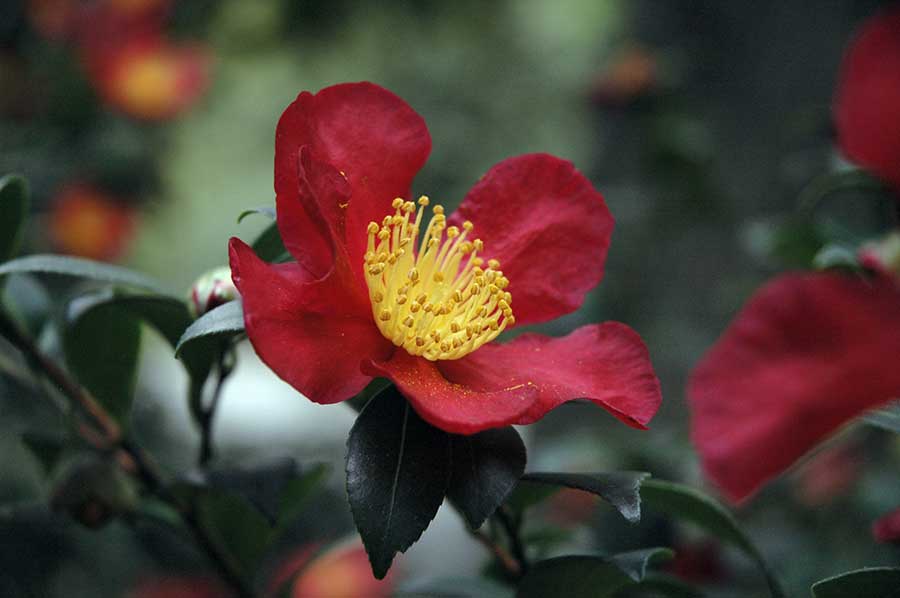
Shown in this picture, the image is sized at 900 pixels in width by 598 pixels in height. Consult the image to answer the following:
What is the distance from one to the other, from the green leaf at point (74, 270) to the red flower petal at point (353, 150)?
14 cm

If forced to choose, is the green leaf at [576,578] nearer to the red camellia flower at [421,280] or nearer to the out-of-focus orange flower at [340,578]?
the red camellia flower at [421,280]

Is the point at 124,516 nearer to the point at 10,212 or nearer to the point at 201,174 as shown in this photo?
the point at 10,212

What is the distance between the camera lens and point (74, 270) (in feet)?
1.91

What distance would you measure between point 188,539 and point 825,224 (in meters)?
0.65

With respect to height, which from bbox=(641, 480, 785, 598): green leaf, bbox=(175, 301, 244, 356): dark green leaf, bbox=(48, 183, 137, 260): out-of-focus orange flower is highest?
bbox=(175, 301, 244, 356): dark green leaf

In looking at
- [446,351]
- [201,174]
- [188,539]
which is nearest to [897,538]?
[446,351]

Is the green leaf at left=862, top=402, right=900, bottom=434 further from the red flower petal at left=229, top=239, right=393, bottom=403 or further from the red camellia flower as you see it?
the red flower petal at left=229, top=239, right=393, bottom=403

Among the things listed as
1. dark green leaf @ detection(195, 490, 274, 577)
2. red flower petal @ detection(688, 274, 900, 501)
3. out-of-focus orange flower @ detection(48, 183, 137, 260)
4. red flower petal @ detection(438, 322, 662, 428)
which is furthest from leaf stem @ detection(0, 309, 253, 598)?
out-of-focus orange flower @ detection(48, 183, 137, 260)

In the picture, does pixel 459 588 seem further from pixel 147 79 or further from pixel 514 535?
pixel 147 79

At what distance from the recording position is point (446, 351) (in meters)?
0.59

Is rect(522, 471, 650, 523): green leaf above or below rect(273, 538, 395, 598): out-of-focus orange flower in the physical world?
above

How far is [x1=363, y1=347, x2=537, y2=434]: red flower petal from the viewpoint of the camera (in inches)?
18.8

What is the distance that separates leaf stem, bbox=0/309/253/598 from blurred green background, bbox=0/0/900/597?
0.07 metres

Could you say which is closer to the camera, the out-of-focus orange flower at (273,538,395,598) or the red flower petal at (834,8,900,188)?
the red flower petal at (834,8,900,188)
